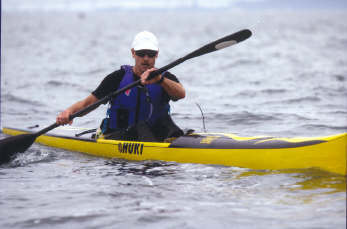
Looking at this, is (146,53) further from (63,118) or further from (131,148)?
(63,118)

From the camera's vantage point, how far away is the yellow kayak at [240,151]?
14.9ft

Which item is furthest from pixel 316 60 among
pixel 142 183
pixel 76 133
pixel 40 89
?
pixel 142 183

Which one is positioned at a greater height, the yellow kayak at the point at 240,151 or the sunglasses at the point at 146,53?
the sunglasses at the point at 146,53

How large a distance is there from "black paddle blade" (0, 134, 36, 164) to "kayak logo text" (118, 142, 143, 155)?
1.22 m

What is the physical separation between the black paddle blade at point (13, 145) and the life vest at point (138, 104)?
4.23 ft

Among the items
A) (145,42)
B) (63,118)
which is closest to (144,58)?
(145,42)

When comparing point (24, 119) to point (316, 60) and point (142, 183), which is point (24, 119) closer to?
point (142, 183)

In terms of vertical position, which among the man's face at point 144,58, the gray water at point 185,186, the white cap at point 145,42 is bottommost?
the gray water at point 185,186

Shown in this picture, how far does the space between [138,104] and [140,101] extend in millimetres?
41

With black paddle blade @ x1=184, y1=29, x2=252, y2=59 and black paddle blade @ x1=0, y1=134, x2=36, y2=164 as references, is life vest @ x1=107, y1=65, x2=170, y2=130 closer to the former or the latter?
black paddle blade @ x1=184, y1=29, x2=252, y2=59

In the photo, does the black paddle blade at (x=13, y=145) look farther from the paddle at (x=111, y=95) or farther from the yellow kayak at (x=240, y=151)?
the yellow kayak at (x=240, y=151)

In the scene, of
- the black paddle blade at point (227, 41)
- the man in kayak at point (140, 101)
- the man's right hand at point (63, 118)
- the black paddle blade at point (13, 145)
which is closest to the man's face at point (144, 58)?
the man in kayak at point (140, 101)

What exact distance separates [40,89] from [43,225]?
1022 cm

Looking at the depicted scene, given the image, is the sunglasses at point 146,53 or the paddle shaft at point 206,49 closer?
the paddle shaft at point 206,49
